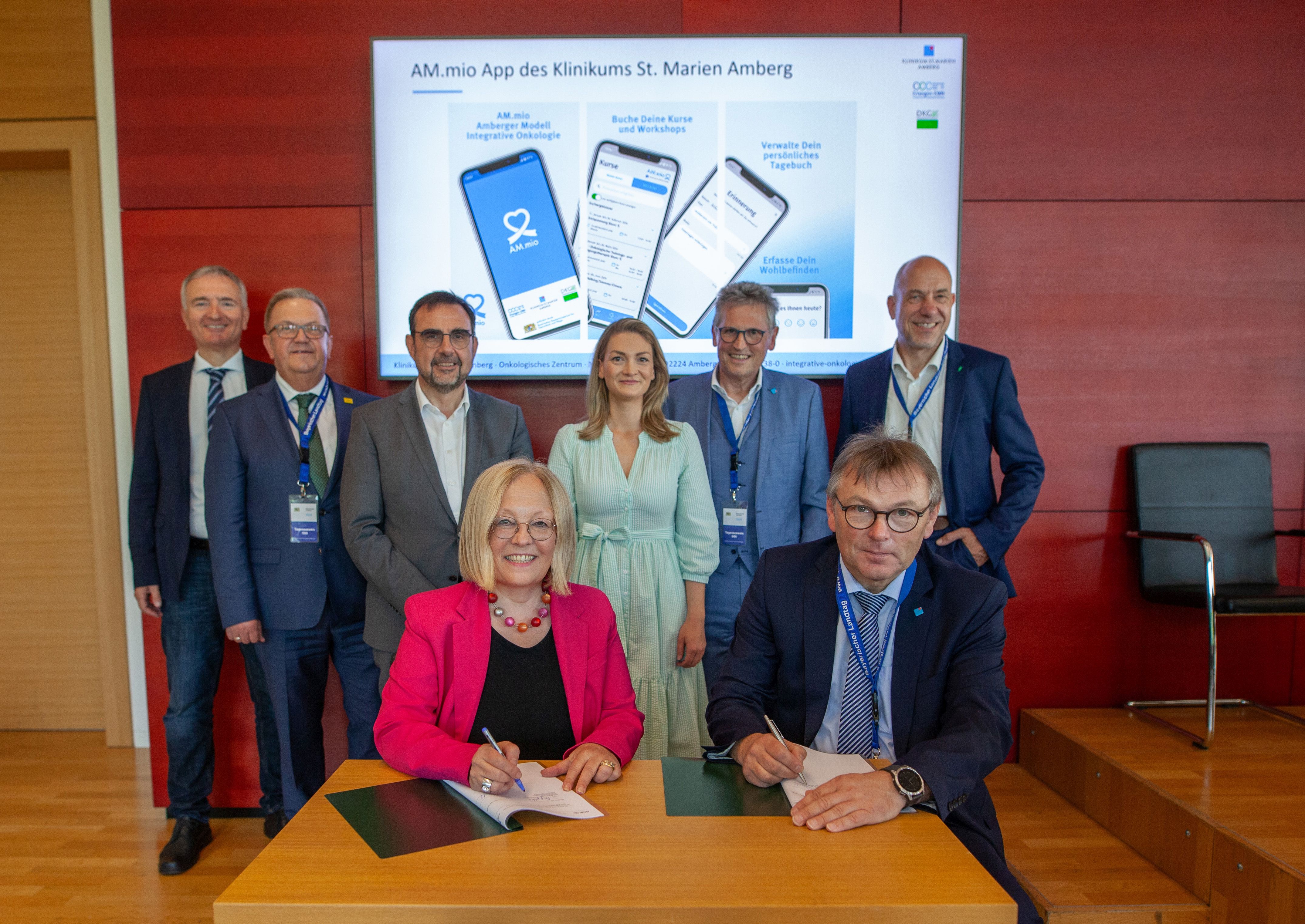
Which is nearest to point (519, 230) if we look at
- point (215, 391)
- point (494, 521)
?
point (215, 391)

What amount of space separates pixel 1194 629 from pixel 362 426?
357 cm

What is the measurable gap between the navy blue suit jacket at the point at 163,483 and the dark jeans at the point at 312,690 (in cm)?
51

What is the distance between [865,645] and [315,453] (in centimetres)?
196

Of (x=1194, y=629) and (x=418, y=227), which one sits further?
(x=1194, y=629)

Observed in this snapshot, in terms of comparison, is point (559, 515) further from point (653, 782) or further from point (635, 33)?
point (635, 33)

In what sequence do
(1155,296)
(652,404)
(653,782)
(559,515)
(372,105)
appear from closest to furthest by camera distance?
(653,782) → (559,515) → (652,404) → (372,105) → (1155,296)

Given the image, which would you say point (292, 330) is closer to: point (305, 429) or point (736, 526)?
point (305, 429)

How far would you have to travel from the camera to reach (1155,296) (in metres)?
3.38

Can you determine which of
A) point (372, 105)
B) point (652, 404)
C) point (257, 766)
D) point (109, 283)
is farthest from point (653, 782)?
point (109, 283)

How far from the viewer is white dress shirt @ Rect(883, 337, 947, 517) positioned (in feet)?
9.20

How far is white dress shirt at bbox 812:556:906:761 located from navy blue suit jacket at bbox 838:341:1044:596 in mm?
1208

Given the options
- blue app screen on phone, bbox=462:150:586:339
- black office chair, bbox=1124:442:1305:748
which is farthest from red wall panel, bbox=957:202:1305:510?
blue app screen on phone, bbox=462:150:586:339

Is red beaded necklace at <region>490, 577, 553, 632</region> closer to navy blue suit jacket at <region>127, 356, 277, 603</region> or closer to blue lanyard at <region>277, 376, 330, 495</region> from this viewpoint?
blue lanyard at <region>277, 376, 330, 495</region>

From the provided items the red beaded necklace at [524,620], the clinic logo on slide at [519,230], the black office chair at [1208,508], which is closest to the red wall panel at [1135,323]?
the black office chair at [1208,508]
